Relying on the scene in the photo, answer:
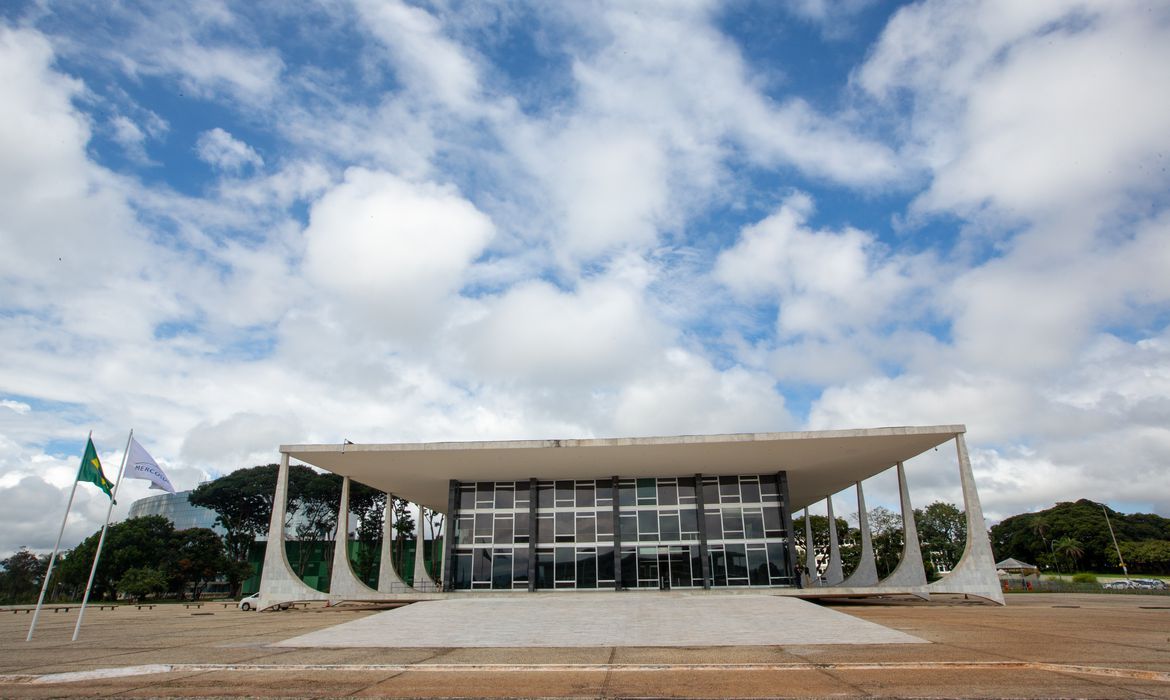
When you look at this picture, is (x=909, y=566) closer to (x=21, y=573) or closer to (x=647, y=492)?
(x=647, y=492)

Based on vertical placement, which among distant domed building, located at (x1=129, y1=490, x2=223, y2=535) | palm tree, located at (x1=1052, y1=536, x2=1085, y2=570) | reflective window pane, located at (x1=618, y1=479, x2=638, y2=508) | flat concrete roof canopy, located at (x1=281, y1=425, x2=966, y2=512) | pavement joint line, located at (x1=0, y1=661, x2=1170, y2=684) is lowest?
pavement joint line, located at (x1=0, y1=661, x2=1170, y2=684)

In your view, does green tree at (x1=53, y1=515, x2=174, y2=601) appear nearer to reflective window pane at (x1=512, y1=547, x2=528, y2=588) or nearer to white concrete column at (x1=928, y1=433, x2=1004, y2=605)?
reflective window pane at (x1=512, y1=547, x2=528, y2=588)

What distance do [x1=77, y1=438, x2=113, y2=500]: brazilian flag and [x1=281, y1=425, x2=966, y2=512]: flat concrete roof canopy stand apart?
34.7ft

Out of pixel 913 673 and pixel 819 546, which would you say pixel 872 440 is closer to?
pixel 913 673

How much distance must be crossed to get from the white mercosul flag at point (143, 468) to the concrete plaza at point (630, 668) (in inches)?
167

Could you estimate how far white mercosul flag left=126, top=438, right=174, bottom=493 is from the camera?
17453mm

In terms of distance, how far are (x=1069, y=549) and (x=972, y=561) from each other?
65.2 metres

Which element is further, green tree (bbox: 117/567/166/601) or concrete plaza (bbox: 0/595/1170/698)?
green tree (bbox: 117/567/166/601)

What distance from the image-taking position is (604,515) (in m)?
33.0

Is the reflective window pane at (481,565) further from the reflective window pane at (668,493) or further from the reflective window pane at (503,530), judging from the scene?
the reflective window pane at (668,493)

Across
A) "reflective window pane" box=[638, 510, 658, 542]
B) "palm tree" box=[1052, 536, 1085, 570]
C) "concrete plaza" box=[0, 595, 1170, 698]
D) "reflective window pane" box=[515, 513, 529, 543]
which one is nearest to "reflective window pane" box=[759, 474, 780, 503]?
"reflective window pane" box=[638, 510, 658, 542]

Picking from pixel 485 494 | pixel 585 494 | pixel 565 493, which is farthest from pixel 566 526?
pixel 485 494

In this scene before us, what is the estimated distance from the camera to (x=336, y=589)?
30516 mm

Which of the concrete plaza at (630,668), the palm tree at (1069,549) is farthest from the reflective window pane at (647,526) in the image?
the palm tree at (1069,549)
